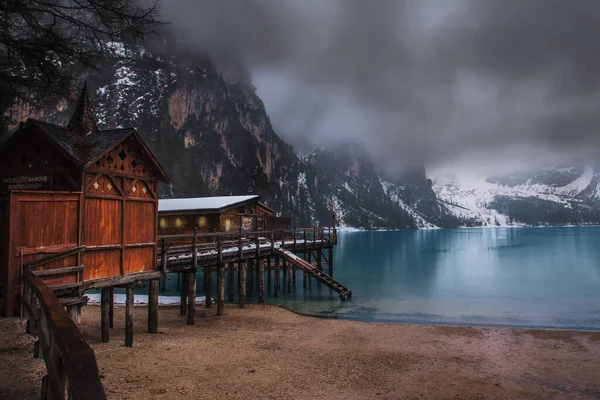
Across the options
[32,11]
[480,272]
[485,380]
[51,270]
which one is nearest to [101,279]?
[51,270]

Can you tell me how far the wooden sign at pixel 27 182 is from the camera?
12.9 metres

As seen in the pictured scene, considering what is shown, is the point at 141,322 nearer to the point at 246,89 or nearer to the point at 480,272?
the point at 480,272

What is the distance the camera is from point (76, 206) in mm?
12156

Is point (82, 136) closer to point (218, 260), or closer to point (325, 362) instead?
point (218, 260)

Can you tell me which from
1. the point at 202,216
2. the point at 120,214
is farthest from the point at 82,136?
the point at 202,216

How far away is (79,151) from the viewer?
42.0ft

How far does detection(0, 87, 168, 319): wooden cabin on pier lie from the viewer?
32.8 ft

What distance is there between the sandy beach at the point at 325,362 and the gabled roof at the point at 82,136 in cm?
511

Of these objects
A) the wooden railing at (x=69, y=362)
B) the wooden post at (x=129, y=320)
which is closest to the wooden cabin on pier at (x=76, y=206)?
the wooden post at (x=129, y=320)

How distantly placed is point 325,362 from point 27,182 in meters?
12.0

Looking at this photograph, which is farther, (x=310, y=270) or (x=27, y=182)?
(x=310, y=270)

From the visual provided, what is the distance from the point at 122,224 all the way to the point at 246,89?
18963 centimetres

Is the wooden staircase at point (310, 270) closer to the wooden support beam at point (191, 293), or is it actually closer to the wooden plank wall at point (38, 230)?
the wooden support beam at point (191, 293)

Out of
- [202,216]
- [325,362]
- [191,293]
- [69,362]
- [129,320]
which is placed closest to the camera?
[69,362]
